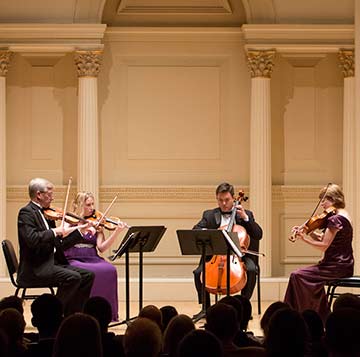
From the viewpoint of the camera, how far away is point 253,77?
10.5 metres

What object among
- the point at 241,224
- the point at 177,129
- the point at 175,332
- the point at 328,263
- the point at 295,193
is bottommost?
the point at 328,263

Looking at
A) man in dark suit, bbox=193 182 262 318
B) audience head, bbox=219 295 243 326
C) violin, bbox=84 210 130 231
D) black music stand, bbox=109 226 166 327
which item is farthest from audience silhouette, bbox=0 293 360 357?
man in dark suit, bbox=193 182 262 318

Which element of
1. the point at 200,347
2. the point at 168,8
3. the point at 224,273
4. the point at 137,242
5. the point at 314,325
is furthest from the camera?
the point at 168,8

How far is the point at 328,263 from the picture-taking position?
8.05m

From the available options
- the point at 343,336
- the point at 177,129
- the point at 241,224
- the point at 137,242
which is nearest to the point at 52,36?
the point at 177,129

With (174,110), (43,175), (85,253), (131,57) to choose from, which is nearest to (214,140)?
(174,110)

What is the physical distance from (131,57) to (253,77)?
1.50 metres

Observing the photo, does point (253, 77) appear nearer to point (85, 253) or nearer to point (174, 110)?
point (174, 110)

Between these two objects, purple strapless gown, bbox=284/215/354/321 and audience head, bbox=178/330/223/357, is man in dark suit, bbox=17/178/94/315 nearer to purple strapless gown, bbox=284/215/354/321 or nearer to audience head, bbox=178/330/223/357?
purple strapless gown, bbox=284/215/354/321

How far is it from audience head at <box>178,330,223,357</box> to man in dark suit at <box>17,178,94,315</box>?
14.4ft

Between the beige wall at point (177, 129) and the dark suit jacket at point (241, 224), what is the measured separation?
2.02 m

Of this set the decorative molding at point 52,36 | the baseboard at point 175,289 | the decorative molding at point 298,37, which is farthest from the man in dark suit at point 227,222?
the decorative molding at point 52,36

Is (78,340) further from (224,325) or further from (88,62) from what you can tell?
(88,62)

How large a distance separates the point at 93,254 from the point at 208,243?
4.54 feet
